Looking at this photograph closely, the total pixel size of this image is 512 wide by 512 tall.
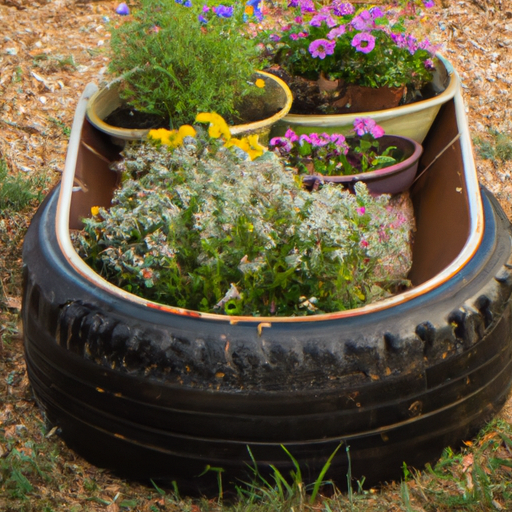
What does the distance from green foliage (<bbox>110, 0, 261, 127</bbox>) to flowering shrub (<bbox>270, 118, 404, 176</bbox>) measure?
0.93 feet

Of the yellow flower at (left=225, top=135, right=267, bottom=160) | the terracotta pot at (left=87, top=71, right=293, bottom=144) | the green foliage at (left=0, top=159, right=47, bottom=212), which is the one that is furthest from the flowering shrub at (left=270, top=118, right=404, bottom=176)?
the green foliage at (left=0, top=159, right=47, bottom=212)

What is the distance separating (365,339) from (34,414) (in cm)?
125

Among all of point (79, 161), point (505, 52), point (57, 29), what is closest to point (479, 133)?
point (505, 52)

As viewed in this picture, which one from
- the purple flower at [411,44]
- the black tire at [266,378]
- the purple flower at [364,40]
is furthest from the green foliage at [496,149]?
the black tire at [266,378]

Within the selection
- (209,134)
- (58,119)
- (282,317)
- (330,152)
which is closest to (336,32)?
(330,152)

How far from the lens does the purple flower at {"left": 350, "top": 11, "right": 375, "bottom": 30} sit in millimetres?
2844

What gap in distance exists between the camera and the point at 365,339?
1556mm

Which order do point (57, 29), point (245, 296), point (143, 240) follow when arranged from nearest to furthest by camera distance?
point (245, 296) < point (143, 240) < point (57, 29)

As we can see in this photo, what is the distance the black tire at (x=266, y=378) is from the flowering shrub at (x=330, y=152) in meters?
0.99

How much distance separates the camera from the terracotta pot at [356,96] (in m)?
3.05

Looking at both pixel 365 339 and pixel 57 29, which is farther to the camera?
pixel 57 29

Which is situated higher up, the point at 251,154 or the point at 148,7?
the point at 148,7

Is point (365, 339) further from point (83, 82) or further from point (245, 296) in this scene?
point (83, 82)

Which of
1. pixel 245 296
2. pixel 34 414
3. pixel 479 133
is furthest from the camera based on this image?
pixel 479 133
